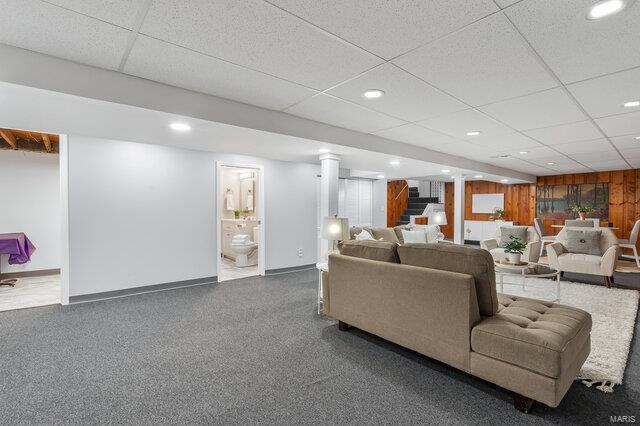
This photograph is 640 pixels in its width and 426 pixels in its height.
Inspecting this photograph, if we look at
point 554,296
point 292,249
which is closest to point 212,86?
point 292,249

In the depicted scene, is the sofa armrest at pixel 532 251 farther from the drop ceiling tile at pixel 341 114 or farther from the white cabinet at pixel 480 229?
the white cabinet at pixel 480 229

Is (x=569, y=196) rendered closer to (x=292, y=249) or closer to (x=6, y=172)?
(x=292, y=249)

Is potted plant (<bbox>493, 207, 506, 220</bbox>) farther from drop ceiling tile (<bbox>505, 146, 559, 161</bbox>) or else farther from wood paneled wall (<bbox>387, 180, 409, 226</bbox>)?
drop ceiling tile (<bbox>505, 146, 559, 161</bbox>)

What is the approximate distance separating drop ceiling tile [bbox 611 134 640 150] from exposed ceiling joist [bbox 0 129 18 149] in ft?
28.9

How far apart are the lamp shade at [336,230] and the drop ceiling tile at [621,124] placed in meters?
3.20

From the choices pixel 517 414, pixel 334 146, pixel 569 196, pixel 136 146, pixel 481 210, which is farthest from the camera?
pixel 481 210

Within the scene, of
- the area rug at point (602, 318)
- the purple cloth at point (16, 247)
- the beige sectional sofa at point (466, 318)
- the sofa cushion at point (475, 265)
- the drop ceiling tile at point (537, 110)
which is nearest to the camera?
the beige sectional sofa at point (466, 318)

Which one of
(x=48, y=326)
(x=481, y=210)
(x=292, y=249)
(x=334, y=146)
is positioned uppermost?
(x=334, y=146)

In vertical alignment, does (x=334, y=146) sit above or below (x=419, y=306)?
above

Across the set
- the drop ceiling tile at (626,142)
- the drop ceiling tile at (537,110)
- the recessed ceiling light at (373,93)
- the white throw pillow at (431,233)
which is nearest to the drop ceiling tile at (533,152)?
the drop ceiling tile at (626,142)

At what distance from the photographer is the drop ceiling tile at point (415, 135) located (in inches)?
164

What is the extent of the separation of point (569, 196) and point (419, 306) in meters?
9.75

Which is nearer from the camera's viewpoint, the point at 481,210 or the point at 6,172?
the point at 6,172

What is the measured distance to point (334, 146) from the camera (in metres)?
4.25
